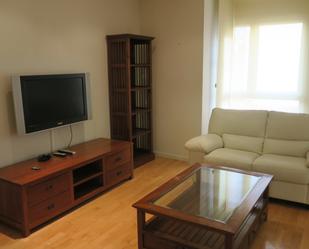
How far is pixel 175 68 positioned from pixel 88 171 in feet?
6.54

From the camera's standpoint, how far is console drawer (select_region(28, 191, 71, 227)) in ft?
8.63

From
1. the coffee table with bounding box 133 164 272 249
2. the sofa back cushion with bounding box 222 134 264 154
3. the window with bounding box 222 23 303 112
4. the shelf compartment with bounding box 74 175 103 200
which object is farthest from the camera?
the window with bounding box 222 23 303 112

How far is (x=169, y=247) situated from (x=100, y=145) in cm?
183

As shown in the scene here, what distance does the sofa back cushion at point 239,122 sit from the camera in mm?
3637

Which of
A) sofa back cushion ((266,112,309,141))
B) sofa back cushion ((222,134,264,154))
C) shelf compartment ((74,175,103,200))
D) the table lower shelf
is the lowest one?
shelf compartment ((74,175,103,200))

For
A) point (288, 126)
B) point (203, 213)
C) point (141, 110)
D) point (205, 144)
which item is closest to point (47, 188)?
point (203, 213)

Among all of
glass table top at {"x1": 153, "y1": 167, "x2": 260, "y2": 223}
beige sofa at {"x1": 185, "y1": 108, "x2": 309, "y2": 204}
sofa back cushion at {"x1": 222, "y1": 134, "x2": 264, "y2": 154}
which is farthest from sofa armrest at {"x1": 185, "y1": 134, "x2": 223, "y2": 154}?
glass table top at {"x1": 153, "y1": 167, "x2": 260, "y2": 223}

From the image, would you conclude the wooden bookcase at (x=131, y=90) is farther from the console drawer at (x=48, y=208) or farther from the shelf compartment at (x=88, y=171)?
the console drawer at (x=48, y=208)

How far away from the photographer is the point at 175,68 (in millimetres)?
4422

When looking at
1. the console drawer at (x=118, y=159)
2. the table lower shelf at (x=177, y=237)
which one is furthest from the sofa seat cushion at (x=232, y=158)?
the table lower shelf at (x=177, y=237)

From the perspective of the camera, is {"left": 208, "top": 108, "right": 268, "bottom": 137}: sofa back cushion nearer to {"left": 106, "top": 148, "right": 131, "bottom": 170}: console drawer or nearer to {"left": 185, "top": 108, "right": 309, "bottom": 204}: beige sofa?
{"left": 185, "top": 108, "right": 309, "bottom": 204}: beige sofa

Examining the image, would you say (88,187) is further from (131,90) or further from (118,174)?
(131,90)

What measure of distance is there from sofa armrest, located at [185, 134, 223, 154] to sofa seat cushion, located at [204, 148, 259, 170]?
77 mm

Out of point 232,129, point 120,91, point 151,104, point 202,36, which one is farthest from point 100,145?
point 202,36
